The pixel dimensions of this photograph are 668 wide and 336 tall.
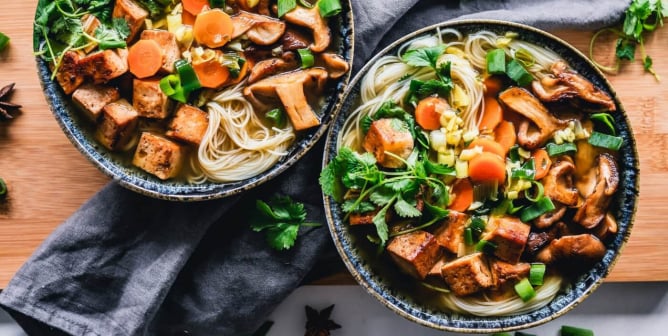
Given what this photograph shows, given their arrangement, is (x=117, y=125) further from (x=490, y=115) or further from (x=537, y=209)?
(x=537, y=209)

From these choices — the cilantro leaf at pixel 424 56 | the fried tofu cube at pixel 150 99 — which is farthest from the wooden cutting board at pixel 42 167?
the cilantro leaf at pixel 424 56

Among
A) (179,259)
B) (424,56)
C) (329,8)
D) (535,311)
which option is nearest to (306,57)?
(329,8)

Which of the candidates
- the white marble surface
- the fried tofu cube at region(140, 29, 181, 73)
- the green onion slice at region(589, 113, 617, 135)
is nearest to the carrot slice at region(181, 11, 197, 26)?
the fried tofu cube at region(140, 29, 181, 73)

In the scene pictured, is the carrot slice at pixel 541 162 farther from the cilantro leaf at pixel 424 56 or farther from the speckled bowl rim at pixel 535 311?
the cilantro leaf at pixel 424 56

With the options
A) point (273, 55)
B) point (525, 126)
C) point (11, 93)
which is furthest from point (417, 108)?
point (11, 93)

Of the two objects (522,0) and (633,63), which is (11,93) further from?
(633,63)

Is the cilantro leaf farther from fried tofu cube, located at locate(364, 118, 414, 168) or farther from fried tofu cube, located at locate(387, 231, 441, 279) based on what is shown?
fried tofu cube, located at locate(387, 231, 441, 279)
